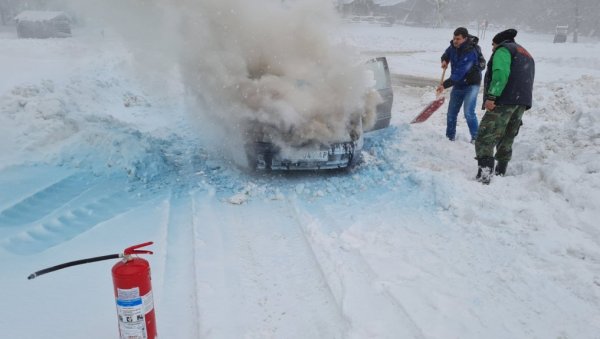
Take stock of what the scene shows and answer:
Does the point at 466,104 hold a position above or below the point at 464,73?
below

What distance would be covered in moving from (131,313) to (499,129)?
5.04 metres

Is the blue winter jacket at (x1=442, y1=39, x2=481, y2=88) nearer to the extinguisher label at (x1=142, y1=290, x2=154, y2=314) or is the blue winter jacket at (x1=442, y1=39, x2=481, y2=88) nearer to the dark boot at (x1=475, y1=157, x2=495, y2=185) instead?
the dark boot at (x1=475, y1=157, x2=495, y2=185)

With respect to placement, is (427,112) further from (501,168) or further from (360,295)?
(360,295)

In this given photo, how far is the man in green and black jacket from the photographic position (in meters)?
5.31

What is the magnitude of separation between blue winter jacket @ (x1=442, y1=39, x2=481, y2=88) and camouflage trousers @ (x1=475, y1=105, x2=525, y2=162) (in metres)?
1.78

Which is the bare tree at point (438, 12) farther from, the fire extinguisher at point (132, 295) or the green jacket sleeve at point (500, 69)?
the fire extinguisher at point (132, 295)

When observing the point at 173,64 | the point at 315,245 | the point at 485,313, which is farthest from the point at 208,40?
the point at 485,313

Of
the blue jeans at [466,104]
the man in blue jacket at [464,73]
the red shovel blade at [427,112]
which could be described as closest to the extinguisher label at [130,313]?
the man in blue jacket at [464,73]

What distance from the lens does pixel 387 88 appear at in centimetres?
820

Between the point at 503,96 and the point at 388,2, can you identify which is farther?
the point at 388,2

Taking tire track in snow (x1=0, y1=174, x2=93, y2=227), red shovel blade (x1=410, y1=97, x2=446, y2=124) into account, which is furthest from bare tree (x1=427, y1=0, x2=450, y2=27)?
tire track in snow (x1=0, y1=174, x2=93, y2=227)

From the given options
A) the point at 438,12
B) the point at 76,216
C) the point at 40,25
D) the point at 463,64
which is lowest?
the point at 76,216

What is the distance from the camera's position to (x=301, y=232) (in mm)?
4617

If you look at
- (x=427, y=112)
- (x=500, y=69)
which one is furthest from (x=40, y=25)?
(x=500, y=69)
